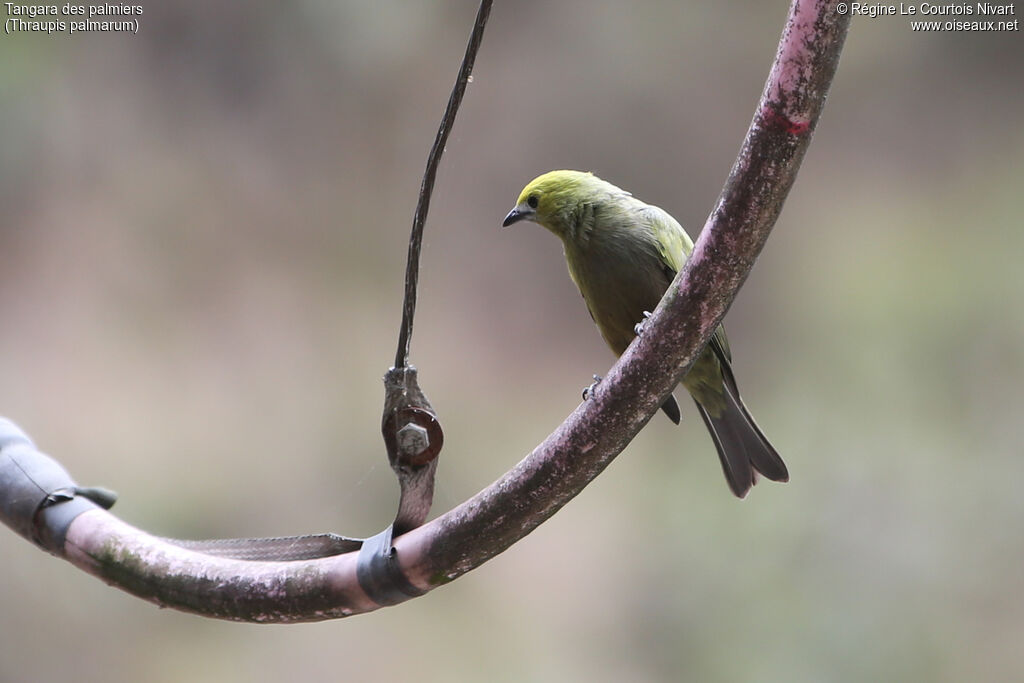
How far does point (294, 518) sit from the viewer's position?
3887 mm

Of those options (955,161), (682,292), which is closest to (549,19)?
(955,161)

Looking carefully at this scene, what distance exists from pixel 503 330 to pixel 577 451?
11.7ft

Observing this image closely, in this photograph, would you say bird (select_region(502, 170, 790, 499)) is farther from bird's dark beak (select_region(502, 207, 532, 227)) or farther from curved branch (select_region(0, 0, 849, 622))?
curved branch (select_region(0, 0, 849, 622))

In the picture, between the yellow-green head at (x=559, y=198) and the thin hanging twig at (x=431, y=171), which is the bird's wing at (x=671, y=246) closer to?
the yellow-green head at (x=559, y=198)

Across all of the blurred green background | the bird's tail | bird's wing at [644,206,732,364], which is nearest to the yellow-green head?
bird's wing at [644,206,732,364]

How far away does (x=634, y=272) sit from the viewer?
1.82 m

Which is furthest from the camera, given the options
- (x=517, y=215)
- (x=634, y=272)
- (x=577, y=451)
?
(x=517, y=215)

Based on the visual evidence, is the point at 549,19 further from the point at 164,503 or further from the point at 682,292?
the point at 682,292

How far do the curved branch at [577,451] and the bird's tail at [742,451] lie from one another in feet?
2.90

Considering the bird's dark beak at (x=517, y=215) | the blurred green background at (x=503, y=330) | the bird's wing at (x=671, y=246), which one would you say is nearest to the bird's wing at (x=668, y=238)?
the bird's wing at (x=671, y=246)

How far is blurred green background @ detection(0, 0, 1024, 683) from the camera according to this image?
369 centimetres

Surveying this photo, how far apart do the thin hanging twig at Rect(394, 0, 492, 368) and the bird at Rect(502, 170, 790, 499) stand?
799 millimetres

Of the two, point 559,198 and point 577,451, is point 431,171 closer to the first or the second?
point 577,451

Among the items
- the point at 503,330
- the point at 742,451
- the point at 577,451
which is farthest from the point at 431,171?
the point at 503,330
